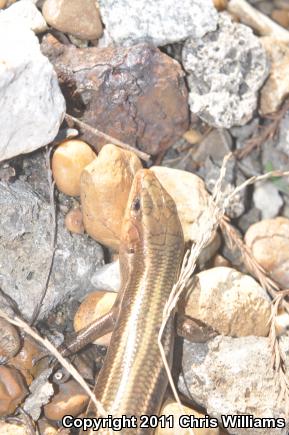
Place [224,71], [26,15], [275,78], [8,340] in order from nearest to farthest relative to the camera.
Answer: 1. [8,340]
2. [26,15]
3. [224,71]
4. [275,78]

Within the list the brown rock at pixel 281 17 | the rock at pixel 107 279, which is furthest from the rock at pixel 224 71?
the rock at pixel 107 279

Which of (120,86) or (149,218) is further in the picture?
(120,86)

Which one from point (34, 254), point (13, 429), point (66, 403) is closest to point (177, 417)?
point (66, 403)

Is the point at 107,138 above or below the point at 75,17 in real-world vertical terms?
below

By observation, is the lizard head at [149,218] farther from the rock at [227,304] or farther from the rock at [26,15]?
the rock at [26,15]

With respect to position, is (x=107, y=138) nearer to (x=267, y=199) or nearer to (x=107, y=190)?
(x=107, y=190)

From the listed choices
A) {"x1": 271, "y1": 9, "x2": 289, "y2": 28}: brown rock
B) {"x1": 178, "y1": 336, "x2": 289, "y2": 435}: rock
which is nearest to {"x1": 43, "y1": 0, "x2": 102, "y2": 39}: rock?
{"x1": 271, "y1": 9, "x2": 289, "y2": 28}: brown rock
